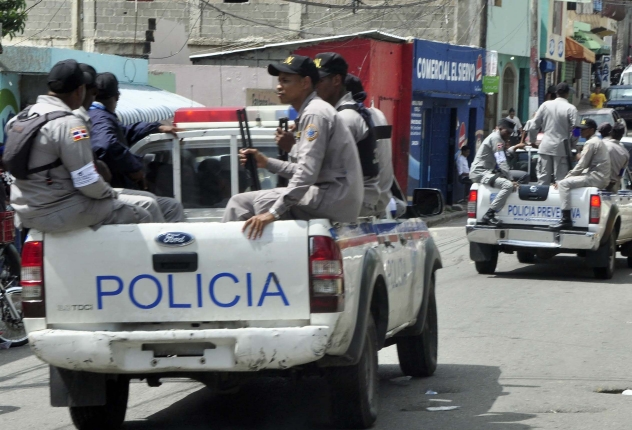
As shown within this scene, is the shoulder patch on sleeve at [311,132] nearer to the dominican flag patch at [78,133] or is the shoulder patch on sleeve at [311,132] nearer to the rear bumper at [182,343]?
the rear bumper at [182,343]

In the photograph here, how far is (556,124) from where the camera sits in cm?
1450

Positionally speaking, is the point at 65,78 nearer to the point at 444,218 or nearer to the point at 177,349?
the point at 177,349

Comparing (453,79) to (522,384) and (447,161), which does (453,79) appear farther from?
(522,384)

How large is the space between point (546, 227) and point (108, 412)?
8406 mm

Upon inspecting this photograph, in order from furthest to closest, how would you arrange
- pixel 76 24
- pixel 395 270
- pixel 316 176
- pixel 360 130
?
pixel 76 24
pixel 395 270
pixel 360 130
pixel 316 176

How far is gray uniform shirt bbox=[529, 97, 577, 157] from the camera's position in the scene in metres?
14.3

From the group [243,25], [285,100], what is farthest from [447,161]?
[285,100]

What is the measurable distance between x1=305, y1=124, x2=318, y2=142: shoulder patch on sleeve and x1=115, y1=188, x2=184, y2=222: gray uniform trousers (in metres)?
0.97

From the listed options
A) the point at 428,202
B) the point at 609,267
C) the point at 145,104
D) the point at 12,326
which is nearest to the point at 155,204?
the point at 428,202

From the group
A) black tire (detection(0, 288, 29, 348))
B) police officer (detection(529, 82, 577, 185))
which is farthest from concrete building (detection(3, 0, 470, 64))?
black tire (detection(0, 288, 29, 348))

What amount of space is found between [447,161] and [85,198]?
21461 millimetres

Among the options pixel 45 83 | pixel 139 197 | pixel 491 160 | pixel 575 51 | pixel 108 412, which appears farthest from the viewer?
pixel 575 51

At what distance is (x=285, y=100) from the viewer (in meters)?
6.16

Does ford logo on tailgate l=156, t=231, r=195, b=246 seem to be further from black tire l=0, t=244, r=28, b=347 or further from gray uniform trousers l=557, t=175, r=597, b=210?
gray uniform trousers l=557, t=175, r=597, b=210
